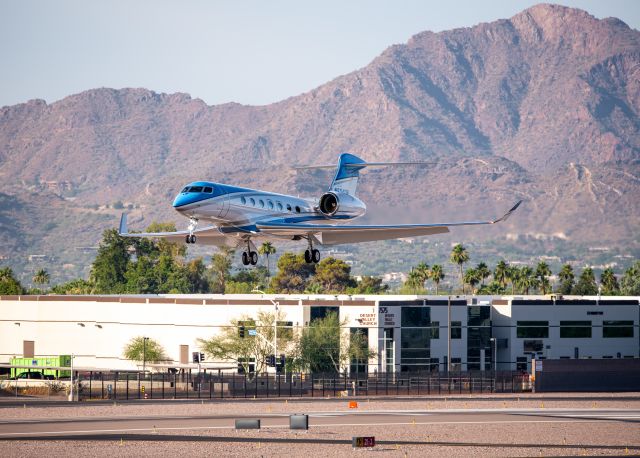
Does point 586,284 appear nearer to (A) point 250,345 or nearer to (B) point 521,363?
(B) point 521,363

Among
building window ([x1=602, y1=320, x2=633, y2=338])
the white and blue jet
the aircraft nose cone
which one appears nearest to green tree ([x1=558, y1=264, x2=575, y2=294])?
building window ([x1=602, y1=320, x2=633, y2=338])

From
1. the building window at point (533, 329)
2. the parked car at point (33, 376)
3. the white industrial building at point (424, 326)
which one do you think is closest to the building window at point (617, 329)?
the white industrial building at point (424, 326)

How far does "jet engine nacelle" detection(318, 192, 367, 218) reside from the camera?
197ft

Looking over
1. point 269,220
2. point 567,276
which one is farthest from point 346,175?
point 567,276

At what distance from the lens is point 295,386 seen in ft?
269

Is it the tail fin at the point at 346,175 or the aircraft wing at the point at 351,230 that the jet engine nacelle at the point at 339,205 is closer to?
the aircraft wing at the point at 351,230

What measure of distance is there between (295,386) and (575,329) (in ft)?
109

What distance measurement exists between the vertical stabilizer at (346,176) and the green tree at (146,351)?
44.6m

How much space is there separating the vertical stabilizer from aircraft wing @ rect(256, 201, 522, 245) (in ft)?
17.7

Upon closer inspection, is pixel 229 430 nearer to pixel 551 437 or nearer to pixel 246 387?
pixel 551 437

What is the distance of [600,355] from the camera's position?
339 ft

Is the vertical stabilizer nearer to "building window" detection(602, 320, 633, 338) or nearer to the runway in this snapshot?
the runway

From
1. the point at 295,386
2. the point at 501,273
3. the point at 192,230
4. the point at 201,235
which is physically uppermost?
the point at 501,273

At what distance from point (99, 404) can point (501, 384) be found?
97.8ft
